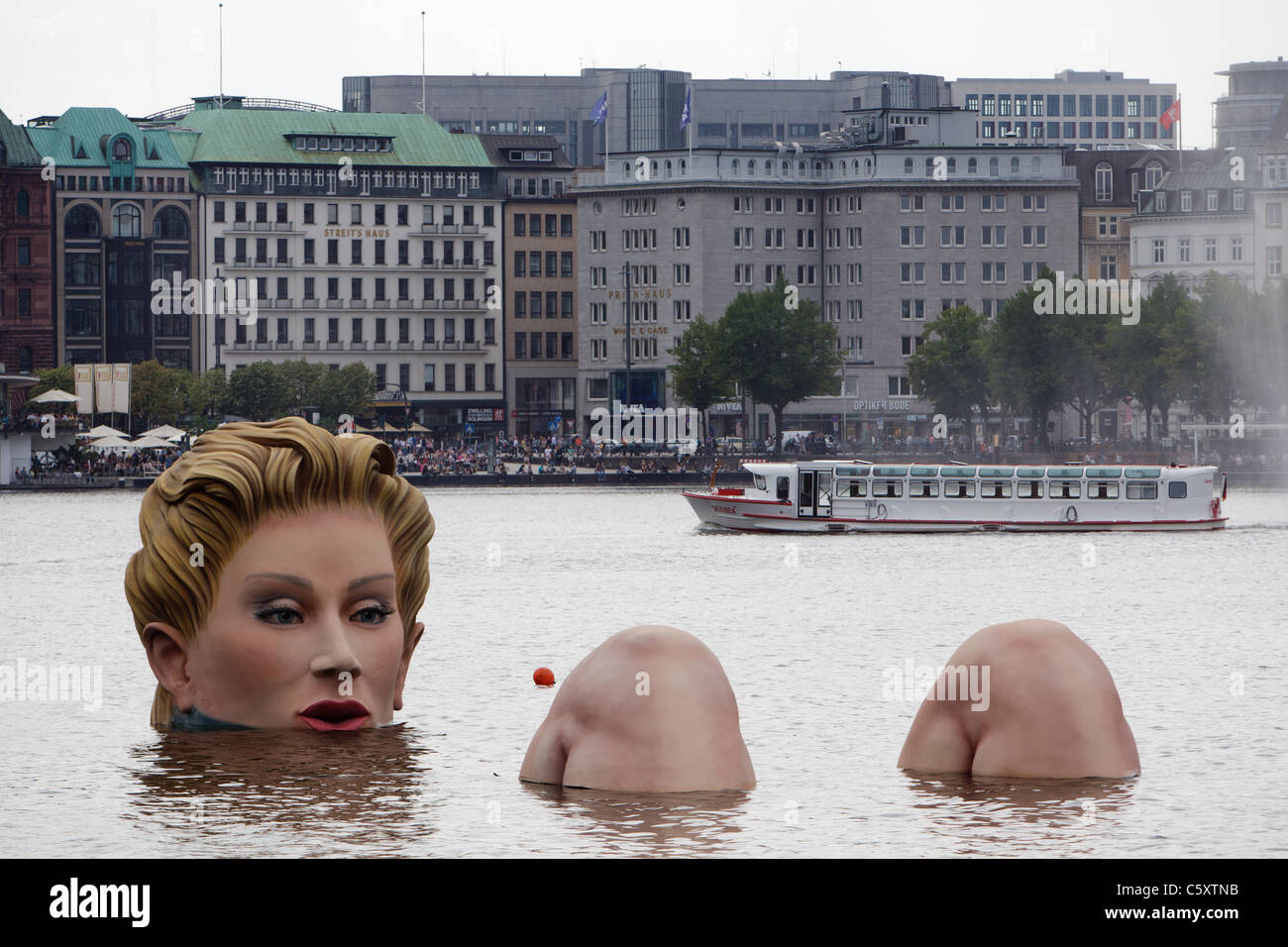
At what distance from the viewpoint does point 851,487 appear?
85312 mm

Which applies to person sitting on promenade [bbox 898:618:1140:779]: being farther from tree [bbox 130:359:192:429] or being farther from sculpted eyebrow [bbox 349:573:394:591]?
tree [bbox 130:359:192:429]

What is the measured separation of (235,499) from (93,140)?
139 metres

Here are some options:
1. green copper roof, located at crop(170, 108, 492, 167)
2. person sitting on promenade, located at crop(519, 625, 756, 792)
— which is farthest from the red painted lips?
green copper roof, located at crop(170, 108, 492, 167)

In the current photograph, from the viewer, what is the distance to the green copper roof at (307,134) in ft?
513

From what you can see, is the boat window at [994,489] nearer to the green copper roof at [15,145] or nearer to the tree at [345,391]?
the tree at [345,391]

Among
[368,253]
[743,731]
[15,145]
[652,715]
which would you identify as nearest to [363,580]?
[652,715]

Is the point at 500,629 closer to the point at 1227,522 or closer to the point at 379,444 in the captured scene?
the point at 379,444

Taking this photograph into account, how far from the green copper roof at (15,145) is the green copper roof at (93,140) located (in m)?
2.33

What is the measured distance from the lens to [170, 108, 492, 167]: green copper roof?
6161 inches

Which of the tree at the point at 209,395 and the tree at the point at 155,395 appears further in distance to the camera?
the tree at the point at 209,395

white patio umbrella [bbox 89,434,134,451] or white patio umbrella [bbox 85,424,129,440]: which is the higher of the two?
white patio umbrella [bbox 85,424,129,440]

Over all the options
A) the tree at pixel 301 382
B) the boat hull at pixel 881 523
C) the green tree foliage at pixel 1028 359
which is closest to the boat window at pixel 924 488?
the boat hull at pixel 881 523

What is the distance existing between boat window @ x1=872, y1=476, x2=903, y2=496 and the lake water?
1702cm

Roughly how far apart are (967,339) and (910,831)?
122 metres
